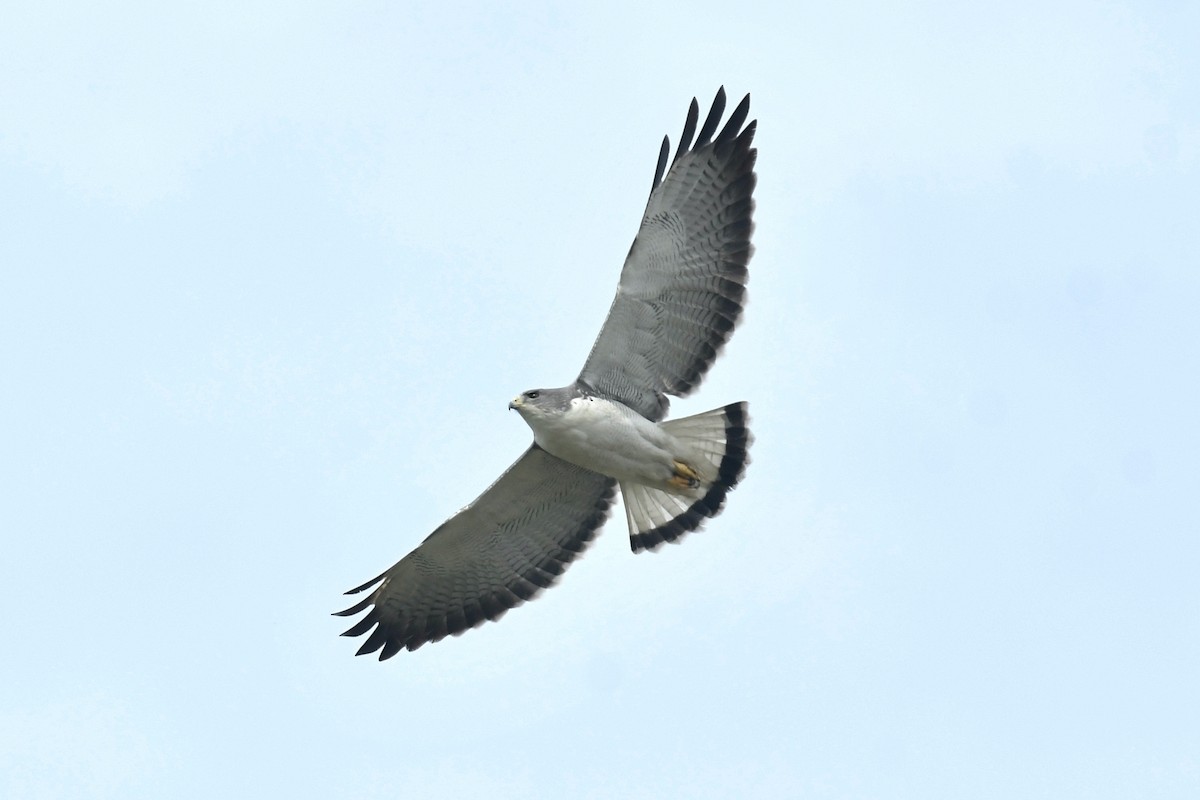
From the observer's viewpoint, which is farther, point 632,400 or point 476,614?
point 476,614

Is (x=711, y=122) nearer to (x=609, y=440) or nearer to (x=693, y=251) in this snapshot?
(x=693, y=251)

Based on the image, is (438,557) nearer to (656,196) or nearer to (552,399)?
(552,399)

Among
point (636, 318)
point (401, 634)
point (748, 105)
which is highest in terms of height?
point (748, 105)

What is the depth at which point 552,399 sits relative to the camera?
17578 mm

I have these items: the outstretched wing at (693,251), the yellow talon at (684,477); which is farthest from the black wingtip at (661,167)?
the yellow talon at (684,477)

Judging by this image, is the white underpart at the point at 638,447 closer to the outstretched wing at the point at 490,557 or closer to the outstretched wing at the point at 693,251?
the outstretched wing at the point at 490,557

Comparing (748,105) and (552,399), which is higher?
(748,105)

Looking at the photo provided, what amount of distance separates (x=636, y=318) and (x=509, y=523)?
258 cm

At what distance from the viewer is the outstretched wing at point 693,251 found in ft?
57.9

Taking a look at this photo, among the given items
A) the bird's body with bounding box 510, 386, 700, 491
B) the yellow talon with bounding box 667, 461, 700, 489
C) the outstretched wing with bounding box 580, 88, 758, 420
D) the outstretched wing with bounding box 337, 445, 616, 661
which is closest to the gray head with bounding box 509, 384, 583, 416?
the bird's body with bounding box 510, 386, 700, 491

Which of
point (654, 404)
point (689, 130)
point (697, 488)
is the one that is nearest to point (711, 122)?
point (689, 130)

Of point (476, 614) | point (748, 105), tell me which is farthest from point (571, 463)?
point (748, 105)

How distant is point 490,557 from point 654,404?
2.46 meters

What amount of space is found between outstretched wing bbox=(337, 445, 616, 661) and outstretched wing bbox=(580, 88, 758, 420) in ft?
Answer: 5.12
